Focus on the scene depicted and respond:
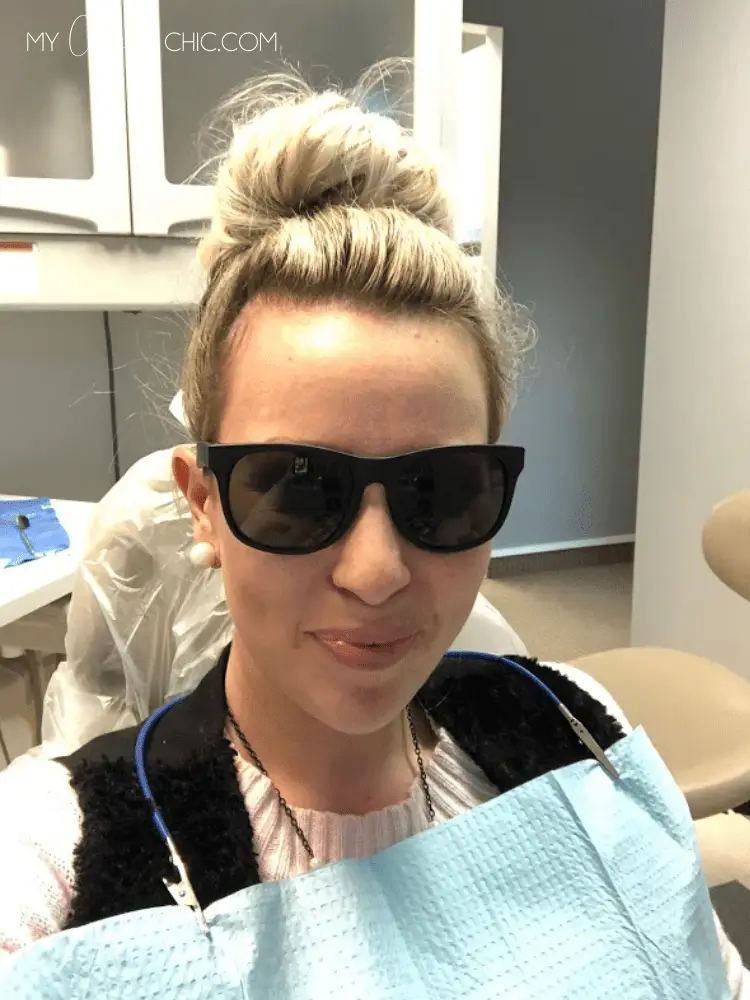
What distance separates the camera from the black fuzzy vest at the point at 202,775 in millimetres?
490

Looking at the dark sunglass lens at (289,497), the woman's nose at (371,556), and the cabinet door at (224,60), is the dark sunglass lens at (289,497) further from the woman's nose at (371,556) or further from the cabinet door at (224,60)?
the cabinet door at (224,60)

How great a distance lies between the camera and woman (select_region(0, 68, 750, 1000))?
1.62 ft

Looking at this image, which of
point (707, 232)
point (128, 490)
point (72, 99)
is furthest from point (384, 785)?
point (707, 232)

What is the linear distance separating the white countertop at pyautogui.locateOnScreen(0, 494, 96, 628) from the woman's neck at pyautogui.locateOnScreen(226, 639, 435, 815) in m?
0.52

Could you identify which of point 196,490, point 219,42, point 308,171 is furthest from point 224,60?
point 196,490

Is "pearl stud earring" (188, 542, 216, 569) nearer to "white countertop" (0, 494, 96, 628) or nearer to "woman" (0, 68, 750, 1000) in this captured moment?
"woman" (0, 68, 750, 1000)

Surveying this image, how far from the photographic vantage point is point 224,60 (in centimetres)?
154

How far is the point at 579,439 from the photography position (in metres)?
3.53

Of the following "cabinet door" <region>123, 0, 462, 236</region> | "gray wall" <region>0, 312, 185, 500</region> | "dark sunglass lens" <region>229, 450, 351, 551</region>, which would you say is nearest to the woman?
"dark sunglass lens" <region>229, 450, 351, 551</region>

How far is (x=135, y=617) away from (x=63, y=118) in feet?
3.34

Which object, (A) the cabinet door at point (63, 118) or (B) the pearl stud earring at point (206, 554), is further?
(A) the cabinet door at point (63, 118)

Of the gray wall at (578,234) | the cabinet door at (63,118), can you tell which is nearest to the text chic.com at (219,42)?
the cabinet door at (63,118)

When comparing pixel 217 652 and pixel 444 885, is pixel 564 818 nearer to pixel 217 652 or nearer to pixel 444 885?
pixel 444 885

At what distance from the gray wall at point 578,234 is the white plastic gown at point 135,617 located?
2233 millimetres
